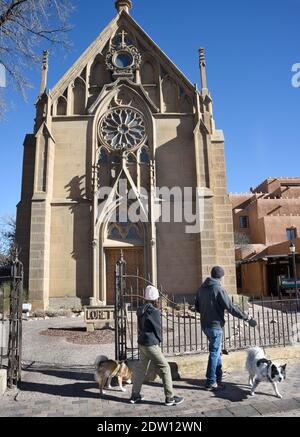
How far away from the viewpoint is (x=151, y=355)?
5.71 m

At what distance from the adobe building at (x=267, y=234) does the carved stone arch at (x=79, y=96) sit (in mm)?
18526

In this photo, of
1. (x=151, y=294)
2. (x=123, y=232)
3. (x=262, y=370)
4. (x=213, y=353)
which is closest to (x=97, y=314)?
(x=123, y=232)

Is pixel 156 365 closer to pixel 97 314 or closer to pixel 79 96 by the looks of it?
pixel 97 314

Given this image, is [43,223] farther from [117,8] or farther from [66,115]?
[117,8]

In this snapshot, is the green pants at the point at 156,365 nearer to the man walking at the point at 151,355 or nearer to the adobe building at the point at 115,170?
the man walking at the point at 151,355

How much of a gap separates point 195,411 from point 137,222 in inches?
553

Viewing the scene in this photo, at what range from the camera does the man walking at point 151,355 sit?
5625 millimetres

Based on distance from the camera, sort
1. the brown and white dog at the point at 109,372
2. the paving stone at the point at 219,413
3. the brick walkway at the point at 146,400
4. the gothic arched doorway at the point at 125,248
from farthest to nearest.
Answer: the gothic arched doorway at the point at 125,248 < the brown and white dog at the point at 109,372 < the brick walkway at the point at 146,400 < the paving stone at the point at 219,413

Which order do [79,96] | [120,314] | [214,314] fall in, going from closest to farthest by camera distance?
[214,314] < [120,314] < [79,96]

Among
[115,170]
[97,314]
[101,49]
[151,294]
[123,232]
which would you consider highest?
[101,49]

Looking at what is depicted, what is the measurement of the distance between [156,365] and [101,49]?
19479mm

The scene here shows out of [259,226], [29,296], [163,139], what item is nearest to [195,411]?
[29,296]

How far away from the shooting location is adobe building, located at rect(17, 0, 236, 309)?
18.3m

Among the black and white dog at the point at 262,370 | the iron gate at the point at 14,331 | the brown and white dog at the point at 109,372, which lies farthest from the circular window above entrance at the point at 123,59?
the black and white dog at the point at 262,370
